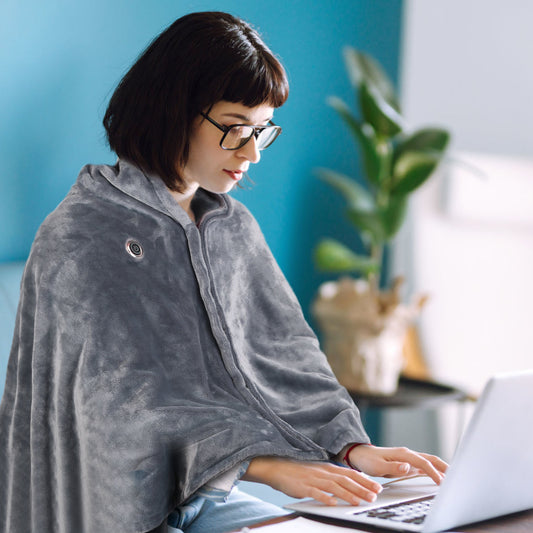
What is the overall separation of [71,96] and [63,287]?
66cm

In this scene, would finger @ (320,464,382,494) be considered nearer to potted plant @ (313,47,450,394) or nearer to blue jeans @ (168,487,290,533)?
blue jeans @ (168,487,290,533)

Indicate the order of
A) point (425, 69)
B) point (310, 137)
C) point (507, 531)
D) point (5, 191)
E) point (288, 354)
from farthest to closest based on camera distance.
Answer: point (425, 69) < point (310, 137) < point (5, 191) < point (288, 354) < point (507, 531)

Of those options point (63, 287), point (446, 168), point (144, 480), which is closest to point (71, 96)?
point (63, 287)

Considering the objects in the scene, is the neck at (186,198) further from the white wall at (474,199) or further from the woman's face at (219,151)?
the white wall at (474,199)

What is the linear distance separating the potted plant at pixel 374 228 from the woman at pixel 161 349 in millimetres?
1019

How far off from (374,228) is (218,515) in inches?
51.2

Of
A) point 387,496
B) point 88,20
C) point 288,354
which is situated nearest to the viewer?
point 387,496

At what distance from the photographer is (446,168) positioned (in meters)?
2.61

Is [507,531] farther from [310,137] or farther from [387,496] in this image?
[310,137]

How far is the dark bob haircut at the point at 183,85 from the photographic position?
1.20 m

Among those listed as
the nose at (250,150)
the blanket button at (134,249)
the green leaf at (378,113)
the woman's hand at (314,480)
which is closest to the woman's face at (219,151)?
the nose at (250,150)

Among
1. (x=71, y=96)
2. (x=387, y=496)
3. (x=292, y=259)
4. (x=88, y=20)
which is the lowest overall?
(x=292, y=259)

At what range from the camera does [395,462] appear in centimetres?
112

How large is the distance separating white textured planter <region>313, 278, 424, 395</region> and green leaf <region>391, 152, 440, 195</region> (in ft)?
0.94
